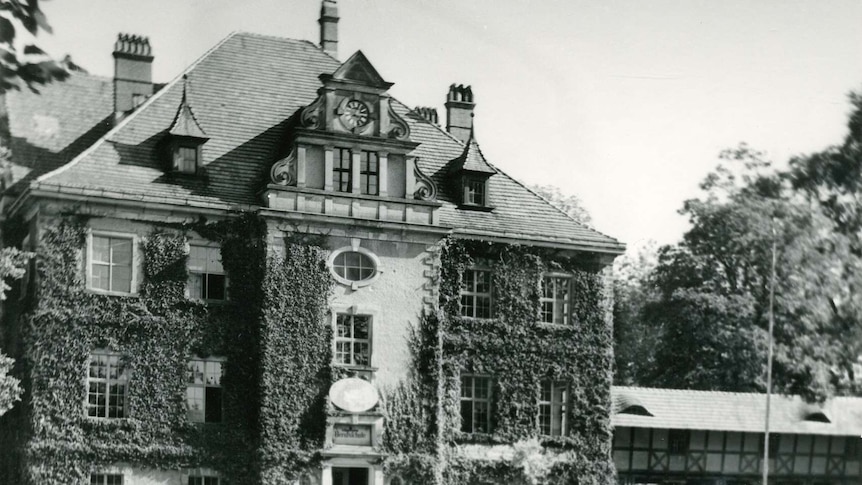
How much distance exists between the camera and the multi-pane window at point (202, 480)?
21.8 meters

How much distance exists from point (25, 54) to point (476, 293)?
16.5 metres

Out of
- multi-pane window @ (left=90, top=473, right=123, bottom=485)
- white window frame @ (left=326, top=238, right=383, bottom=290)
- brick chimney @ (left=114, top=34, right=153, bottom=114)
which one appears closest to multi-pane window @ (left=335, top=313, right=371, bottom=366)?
white window frame @ (left=326, top=238, right=383, bottom=290)

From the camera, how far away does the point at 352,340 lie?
23.1 metres

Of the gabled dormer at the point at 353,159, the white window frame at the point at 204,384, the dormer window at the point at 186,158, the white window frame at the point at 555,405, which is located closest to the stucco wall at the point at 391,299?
the gabled dormer at the point at 353,159

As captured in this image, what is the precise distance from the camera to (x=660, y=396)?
92.0ft

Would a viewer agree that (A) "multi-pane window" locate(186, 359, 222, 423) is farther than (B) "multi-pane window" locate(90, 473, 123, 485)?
Yes

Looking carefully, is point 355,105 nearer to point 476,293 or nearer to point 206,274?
point 206,274

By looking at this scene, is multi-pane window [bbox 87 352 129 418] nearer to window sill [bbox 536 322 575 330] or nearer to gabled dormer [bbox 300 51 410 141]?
gabled dormer [bbox 300 51 410 141]

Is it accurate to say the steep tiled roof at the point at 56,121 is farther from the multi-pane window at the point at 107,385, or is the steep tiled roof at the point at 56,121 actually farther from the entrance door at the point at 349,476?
the entrance door at the point at 349,476

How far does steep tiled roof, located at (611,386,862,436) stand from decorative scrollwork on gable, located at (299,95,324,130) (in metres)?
10.2

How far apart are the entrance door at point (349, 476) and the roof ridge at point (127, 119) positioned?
8061 mm

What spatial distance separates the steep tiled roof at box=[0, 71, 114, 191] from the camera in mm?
23750

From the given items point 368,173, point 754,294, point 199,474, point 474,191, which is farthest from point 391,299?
point 754,294

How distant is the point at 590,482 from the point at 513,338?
3.65m
